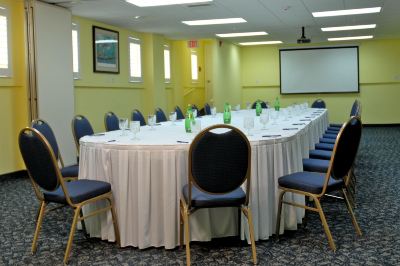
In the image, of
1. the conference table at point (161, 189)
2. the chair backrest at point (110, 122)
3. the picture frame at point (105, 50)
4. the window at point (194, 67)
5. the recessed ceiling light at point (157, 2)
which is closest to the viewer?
the conference table at point (161, 189)

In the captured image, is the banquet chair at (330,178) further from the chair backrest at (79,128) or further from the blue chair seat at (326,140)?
the blue chair seat at (326,140)

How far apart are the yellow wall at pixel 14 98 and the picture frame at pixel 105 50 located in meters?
1.93

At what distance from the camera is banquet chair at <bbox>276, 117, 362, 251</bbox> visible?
3.12 meters

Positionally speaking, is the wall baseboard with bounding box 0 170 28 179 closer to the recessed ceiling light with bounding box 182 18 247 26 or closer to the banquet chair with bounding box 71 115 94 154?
the banquet chair with bounding box 71 115 94 154

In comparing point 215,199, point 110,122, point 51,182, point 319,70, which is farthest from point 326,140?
point 319,70

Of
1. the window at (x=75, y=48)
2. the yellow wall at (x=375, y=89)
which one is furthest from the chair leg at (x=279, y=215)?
the yellow wall at (x=375, y=89)

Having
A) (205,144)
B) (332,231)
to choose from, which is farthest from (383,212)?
(205,144)

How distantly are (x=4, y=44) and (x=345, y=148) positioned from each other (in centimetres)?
502

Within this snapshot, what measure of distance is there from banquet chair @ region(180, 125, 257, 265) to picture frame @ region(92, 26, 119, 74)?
19.7ft

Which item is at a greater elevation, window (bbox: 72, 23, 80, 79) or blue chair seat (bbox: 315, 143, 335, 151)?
window (bbox: 72, 23, 80, 79)

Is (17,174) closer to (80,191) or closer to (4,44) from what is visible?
(4,44)

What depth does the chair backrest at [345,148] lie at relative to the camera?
3.09m

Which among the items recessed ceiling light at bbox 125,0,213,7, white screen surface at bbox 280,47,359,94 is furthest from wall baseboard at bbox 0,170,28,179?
white screen surface at bbox 280,47,359,94

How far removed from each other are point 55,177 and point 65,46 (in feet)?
15.0
